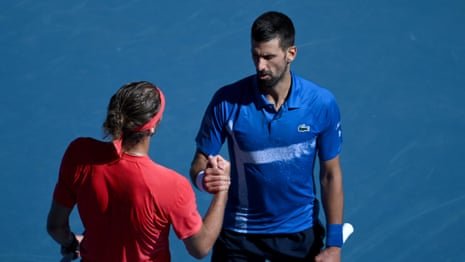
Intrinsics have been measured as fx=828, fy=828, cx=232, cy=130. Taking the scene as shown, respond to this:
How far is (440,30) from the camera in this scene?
7457 millimetres

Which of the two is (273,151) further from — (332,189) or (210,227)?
(210,227)

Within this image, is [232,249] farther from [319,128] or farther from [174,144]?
[174,144]

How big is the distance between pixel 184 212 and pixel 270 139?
89cm

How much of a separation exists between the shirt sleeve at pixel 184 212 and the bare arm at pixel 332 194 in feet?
→ 3.49

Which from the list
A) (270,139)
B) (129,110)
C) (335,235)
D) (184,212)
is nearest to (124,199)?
(184,212)

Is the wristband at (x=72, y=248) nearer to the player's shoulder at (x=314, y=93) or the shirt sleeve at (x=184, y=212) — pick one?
the shirt sleeve at (x=184, y=212)

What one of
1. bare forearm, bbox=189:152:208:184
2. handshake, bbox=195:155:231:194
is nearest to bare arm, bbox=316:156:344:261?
bare forearm, bbox=189:152:208:184

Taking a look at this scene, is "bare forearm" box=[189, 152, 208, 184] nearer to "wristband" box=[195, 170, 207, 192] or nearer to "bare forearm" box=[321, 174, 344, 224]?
"wristband" box=[195, 170, 207, 192]

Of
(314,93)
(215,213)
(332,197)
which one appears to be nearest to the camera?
(215,213)

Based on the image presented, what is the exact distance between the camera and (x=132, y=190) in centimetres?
330

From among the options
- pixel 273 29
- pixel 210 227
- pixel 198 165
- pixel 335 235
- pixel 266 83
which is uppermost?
pixel 273 29

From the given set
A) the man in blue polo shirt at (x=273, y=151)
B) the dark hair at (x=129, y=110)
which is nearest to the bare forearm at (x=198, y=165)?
the man in blue polo shirt at (x=273, y=151)

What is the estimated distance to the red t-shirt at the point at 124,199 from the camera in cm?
330

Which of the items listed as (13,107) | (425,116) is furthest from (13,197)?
(425,116)
